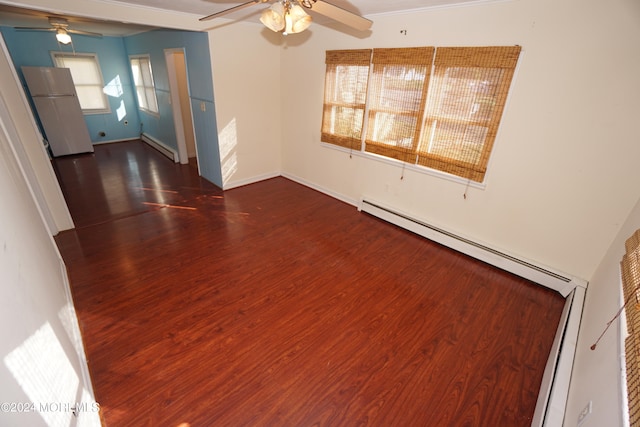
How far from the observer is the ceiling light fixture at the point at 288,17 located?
5.56 feet

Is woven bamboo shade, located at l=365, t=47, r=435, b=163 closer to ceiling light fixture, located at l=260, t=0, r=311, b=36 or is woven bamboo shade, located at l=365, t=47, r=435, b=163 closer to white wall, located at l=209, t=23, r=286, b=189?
ceiling light fixture, located at l=260, t=0, r=311, b=36

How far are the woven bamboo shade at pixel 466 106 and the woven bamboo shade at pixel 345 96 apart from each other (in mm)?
963

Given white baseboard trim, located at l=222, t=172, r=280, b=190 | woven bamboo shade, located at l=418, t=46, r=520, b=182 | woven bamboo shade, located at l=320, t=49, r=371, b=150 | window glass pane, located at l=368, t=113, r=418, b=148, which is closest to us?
woven bamboo shade, located at l=418, t=46, r=520, b=182

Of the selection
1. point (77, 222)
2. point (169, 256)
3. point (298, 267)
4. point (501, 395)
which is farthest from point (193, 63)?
point (501, 395)

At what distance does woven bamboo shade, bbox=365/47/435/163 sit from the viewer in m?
3.05

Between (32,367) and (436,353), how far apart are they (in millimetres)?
2200

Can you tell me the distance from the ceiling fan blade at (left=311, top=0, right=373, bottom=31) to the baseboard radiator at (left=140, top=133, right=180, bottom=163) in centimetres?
490

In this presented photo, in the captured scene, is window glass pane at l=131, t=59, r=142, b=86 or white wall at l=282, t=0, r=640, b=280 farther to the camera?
window glass pane at l=131, t=59, r=142, b=86

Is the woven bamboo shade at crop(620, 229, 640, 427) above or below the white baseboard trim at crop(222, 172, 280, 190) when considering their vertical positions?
above

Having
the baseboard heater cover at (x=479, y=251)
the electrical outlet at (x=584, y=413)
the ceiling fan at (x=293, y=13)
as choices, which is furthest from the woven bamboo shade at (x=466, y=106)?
the electrical outlet at (x=584, y=413)

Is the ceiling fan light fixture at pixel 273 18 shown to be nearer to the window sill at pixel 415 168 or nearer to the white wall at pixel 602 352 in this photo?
the window sill at pixel 415 168

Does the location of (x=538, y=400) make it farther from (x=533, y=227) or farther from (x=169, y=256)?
(x=169, y=256)

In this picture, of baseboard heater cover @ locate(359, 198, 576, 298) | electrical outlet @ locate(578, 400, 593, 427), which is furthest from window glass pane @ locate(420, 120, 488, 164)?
electrical outlet @ locate(578, 400, 593, 427)

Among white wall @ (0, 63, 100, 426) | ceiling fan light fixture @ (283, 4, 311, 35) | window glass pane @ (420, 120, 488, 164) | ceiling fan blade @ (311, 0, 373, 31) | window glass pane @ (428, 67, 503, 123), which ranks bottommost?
white wall @ (0, 63, 100, 426)
